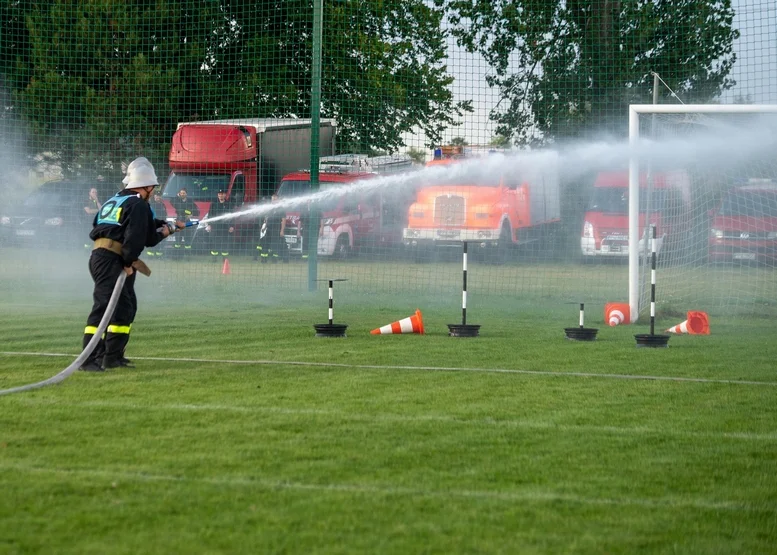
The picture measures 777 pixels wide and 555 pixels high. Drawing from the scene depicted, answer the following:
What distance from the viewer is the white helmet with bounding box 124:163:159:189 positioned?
10.2m

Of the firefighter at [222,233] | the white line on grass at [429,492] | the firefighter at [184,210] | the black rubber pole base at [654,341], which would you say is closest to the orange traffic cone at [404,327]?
the black rubber pole base at [654,341]

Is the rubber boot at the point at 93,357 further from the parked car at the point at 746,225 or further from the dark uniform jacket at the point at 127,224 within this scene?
the parked car at the point at 746,225

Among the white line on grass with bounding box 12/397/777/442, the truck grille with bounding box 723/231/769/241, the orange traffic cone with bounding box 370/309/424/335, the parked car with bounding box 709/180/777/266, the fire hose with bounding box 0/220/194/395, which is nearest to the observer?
the white line on grass with bounding box 12/397/777/442

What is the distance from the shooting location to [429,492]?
17.8 feet

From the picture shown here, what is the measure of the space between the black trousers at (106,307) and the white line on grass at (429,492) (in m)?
4.15

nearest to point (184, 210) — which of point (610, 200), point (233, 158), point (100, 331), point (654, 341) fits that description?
point (233, 158)

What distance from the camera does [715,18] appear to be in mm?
19891

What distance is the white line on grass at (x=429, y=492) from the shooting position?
527cm

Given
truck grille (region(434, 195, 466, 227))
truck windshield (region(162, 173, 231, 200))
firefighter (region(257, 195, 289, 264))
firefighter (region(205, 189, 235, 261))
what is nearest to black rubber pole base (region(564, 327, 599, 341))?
firefighter (region(257, 195, 289, 264))

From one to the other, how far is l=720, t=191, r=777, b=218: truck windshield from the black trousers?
11.5 meters

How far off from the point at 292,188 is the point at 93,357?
1165 centimetres

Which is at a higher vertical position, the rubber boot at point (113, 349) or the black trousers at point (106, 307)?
the black trousers at point (106, 307)

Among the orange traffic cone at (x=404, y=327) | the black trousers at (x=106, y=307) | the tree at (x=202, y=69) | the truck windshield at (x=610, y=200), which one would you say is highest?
the tree at (x=202, y=69)

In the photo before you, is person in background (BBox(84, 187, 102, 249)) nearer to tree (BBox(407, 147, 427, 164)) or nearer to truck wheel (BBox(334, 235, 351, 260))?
truck wheel (BBox(334, 235, 351, 260))
